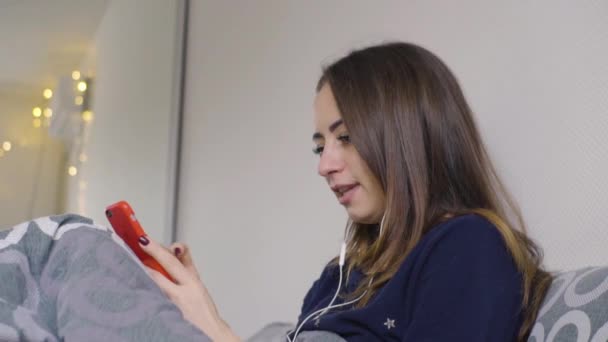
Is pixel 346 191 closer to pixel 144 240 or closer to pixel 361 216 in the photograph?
pixel 361 216

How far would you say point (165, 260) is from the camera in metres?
1.03

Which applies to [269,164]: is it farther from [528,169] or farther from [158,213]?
[528,169]

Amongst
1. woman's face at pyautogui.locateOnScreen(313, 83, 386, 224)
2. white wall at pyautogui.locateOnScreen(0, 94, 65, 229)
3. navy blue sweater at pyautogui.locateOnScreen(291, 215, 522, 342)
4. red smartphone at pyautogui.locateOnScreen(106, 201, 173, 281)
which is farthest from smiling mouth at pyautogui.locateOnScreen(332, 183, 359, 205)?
white wall at pyautogui.locateOnScreen(0, 94, 65, 229)

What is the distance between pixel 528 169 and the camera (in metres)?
1.03

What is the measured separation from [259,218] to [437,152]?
934 mm

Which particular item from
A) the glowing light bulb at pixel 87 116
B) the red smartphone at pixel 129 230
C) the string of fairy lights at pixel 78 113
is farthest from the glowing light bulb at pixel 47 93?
the red smartphone at pixel 129 230

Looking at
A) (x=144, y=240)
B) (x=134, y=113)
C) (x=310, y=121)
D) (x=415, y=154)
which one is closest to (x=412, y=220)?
(x=415, y=154)

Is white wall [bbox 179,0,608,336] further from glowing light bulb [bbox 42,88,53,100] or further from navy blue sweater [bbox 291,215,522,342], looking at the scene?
glowing light bulb [bbox 42,88,53,100]

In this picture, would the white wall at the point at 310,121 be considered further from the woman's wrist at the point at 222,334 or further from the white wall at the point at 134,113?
the woman's wrist at the point at 222,334

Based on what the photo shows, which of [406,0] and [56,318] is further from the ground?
[406,0]

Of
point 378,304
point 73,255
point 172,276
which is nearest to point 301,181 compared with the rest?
point 172,276

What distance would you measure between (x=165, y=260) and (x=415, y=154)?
399 millimetres

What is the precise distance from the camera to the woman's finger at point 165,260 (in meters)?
1.02

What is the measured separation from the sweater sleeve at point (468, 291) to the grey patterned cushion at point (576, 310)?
1.6 inches
